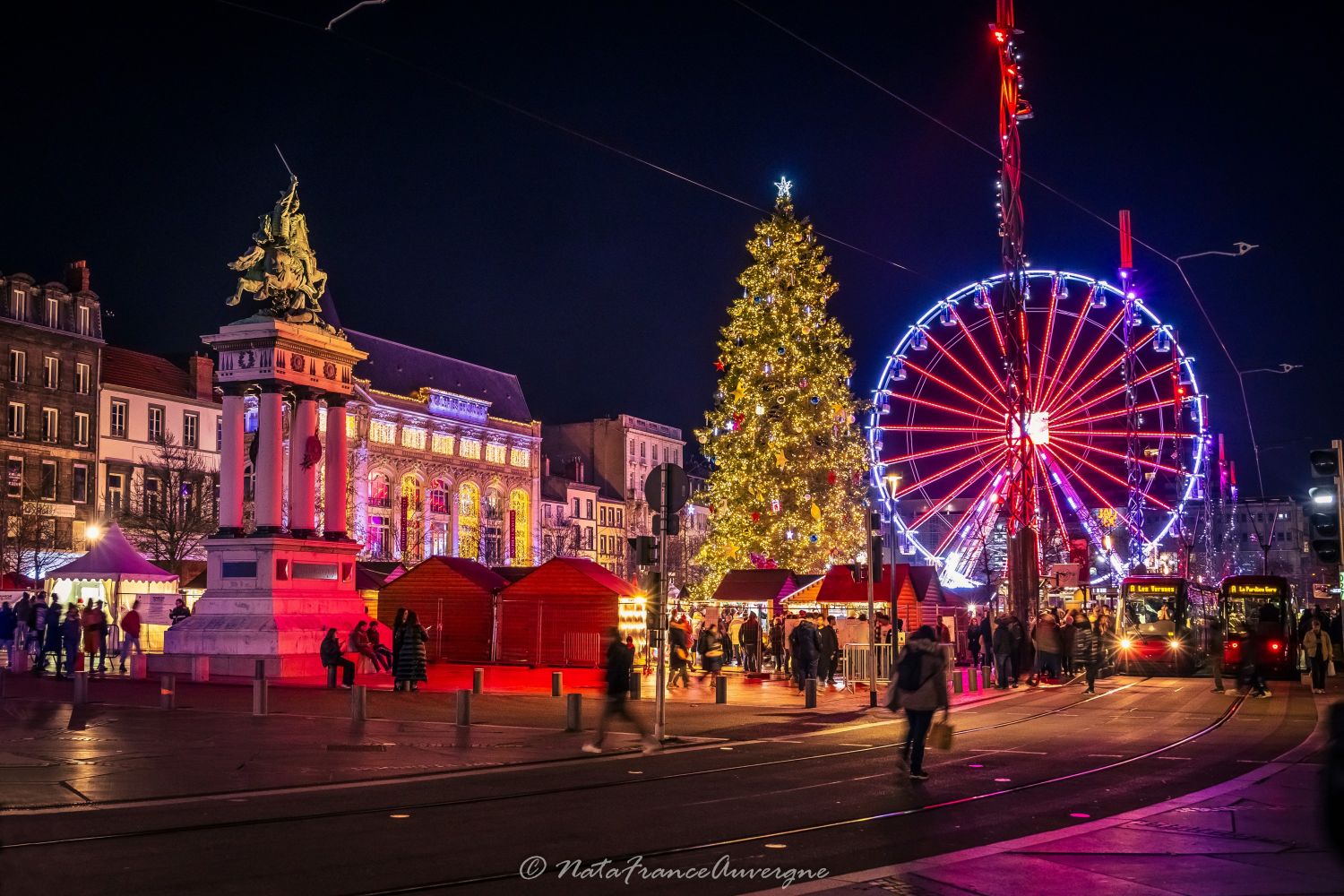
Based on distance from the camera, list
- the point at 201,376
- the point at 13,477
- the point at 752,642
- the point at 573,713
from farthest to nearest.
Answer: the point at 201,376
the point at 13,477
the point at 752,642
the point at 573,713

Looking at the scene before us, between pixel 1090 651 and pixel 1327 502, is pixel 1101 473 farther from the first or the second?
pixel 1327 502

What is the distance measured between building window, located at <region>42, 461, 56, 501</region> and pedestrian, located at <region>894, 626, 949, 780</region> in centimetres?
6008

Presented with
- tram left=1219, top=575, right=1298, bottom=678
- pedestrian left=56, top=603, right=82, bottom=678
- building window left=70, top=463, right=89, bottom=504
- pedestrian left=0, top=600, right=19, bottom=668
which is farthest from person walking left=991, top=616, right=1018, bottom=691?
building window left=70, top=463, right=89, bottom=504

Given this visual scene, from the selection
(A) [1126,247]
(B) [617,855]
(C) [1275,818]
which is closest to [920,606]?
(A) [1126,247]

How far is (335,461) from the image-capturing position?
128 ft

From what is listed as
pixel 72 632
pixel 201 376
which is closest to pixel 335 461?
pixel 72 632

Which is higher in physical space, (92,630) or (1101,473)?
(1101,473)

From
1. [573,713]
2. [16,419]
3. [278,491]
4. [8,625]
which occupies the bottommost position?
[573,713]

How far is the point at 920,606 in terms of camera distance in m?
42.6

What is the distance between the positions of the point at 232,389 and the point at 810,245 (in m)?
28.1

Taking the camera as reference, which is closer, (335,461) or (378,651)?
(378,651)

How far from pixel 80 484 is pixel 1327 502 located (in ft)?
210

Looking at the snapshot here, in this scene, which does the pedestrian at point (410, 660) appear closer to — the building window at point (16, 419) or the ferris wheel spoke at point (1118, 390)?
the ferris wheel spoke at point (1118, 390)

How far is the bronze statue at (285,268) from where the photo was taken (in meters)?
36.9
